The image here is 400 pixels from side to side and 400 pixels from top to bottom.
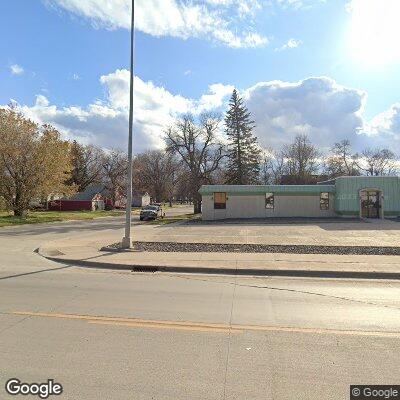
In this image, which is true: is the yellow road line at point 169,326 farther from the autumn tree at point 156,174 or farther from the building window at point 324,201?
the autumn tree at point 156,174

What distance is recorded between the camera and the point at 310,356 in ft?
15.0

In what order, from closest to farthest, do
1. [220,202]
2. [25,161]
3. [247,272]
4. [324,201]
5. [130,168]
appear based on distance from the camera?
[247,272] → [130,168] → [324,201] → [220,202] → [25,161]

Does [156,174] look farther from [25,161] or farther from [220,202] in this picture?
[220,202]

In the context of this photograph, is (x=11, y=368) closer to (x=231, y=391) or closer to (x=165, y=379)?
(x=165, y=379)

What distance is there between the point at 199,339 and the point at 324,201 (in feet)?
103

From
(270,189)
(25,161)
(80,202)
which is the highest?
(25,161)

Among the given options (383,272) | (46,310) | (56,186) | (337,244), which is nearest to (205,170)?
(56,186)

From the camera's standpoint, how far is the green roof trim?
3403cm

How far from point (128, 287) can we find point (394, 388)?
6.04m

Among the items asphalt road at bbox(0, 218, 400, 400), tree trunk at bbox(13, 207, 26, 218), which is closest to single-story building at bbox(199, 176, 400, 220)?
tree trunk at bbox(13, 207, 26, 218)

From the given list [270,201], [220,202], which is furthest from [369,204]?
[220,202]

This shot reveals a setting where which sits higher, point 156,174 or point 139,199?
point 156,174

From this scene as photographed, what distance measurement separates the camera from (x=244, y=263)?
11.7m

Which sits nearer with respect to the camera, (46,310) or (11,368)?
(11,368)
